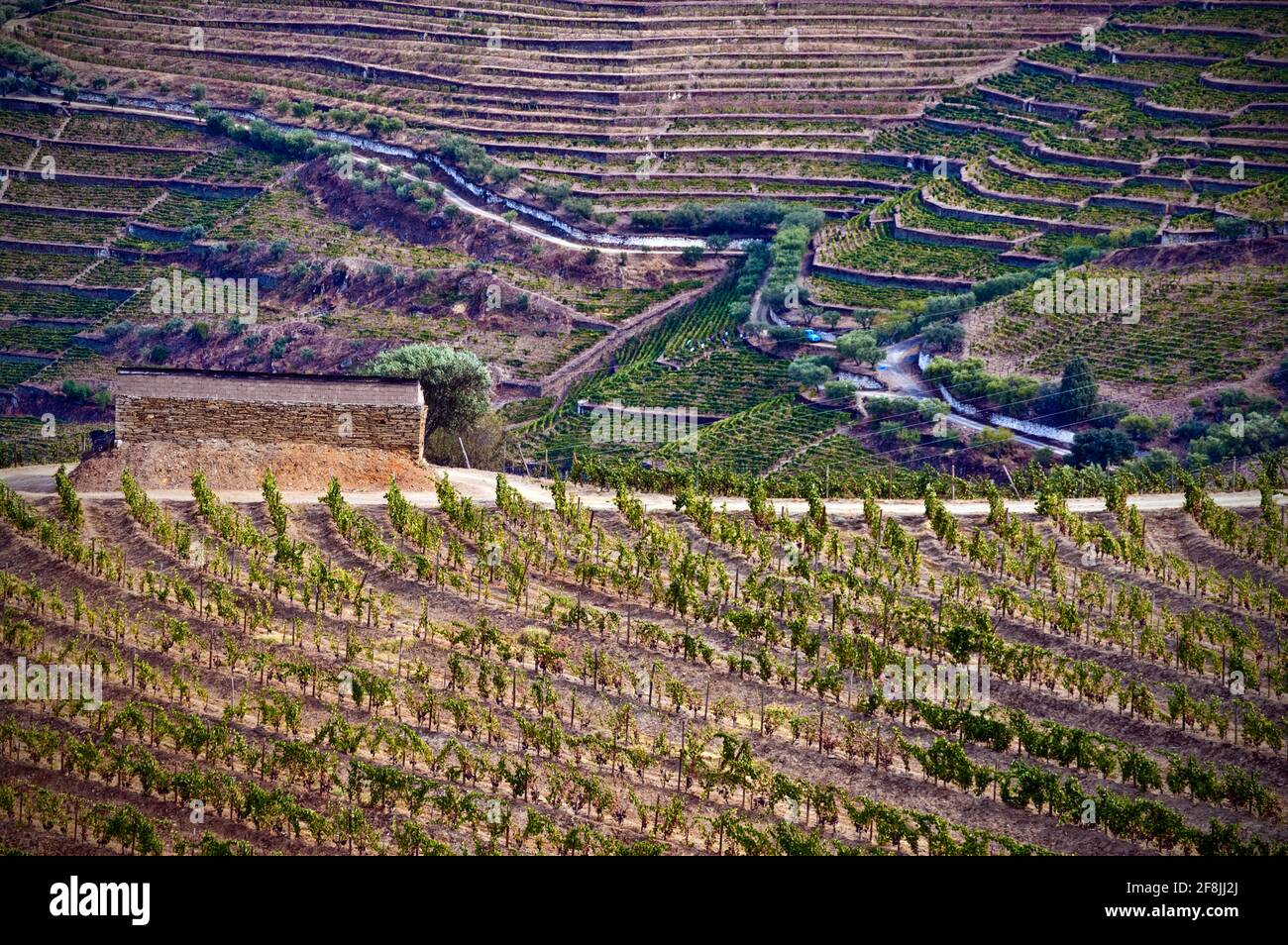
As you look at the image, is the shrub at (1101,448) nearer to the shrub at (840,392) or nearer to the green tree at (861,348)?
the shrub at (840,392)

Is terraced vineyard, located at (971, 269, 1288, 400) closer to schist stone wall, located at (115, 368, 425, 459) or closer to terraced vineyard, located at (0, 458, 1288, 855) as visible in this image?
terraced vineyard, located at (0, 458, 1288, 855)

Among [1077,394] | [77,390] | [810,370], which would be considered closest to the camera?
[1077,394]

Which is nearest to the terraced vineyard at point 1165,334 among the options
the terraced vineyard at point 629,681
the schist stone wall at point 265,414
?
the terraced vineyard at point 629,681

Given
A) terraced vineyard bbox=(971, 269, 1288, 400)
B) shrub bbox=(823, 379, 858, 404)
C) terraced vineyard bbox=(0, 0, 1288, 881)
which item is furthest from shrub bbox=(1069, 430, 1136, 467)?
shrub bbox=(823, 379, 858, 404)

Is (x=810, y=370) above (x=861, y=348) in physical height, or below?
below

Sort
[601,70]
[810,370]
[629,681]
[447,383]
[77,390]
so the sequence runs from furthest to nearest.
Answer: [601,70]
[77,390]
[810,370]
[447,383]
[629,681]

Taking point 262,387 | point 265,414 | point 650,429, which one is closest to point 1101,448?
point 650,429

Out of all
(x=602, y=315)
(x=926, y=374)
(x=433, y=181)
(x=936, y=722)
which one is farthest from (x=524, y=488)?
(x=433, y=181)

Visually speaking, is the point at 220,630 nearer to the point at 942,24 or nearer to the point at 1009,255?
the point at 1009,255

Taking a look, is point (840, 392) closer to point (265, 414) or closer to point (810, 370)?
point (810, 370)

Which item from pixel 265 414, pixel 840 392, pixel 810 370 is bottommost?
pixel 265 414
